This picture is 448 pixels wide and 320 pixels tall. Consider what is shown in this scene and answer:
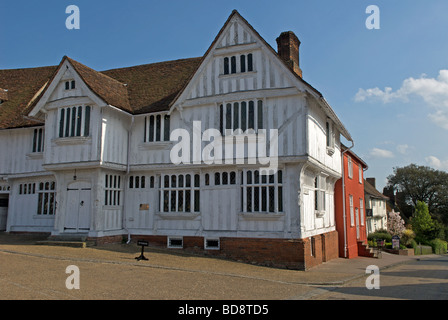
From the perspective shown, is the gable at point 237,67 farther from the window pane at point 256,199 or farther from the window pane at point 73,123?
the window pane at point 73,123

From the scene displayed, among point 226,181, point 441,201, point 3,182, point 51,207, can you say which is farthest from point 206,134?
point 441,201

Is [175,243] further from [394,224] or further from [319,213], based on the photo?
[394,224]

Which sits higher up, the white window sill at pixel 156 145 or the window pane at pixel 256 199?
the white window sill at pixel 156 145

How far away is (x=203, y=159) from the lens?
17.0 m

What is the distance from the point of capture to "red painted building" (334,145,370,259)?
22250mm

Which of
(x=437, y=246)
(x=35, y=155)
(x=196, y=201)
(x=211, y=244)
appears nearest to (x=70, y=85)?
(x=35, y=155)

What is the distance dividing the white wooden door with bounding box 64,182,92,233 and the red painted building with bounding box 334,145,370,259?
13409 millimetres

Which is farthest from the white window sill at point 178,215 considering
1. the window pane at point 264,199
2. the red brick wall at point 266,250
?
the window pane at point 264,199

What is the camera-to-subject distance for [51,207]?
2023 cm

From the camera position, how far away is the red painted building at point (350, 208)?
2225 cm

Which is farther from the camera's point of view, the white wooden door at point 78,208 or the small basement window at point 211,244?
the white wooden door at point 78,208

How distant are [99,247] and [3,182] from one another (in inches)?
375

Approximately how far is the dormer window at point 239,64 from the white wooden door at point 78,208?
8.23m

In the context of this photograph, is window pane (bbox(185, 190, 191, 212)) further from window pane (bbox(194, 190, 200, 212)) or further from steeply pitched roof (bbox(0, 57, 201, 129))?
steeply pitched roof (bbox(0, 57, 201, 129))
